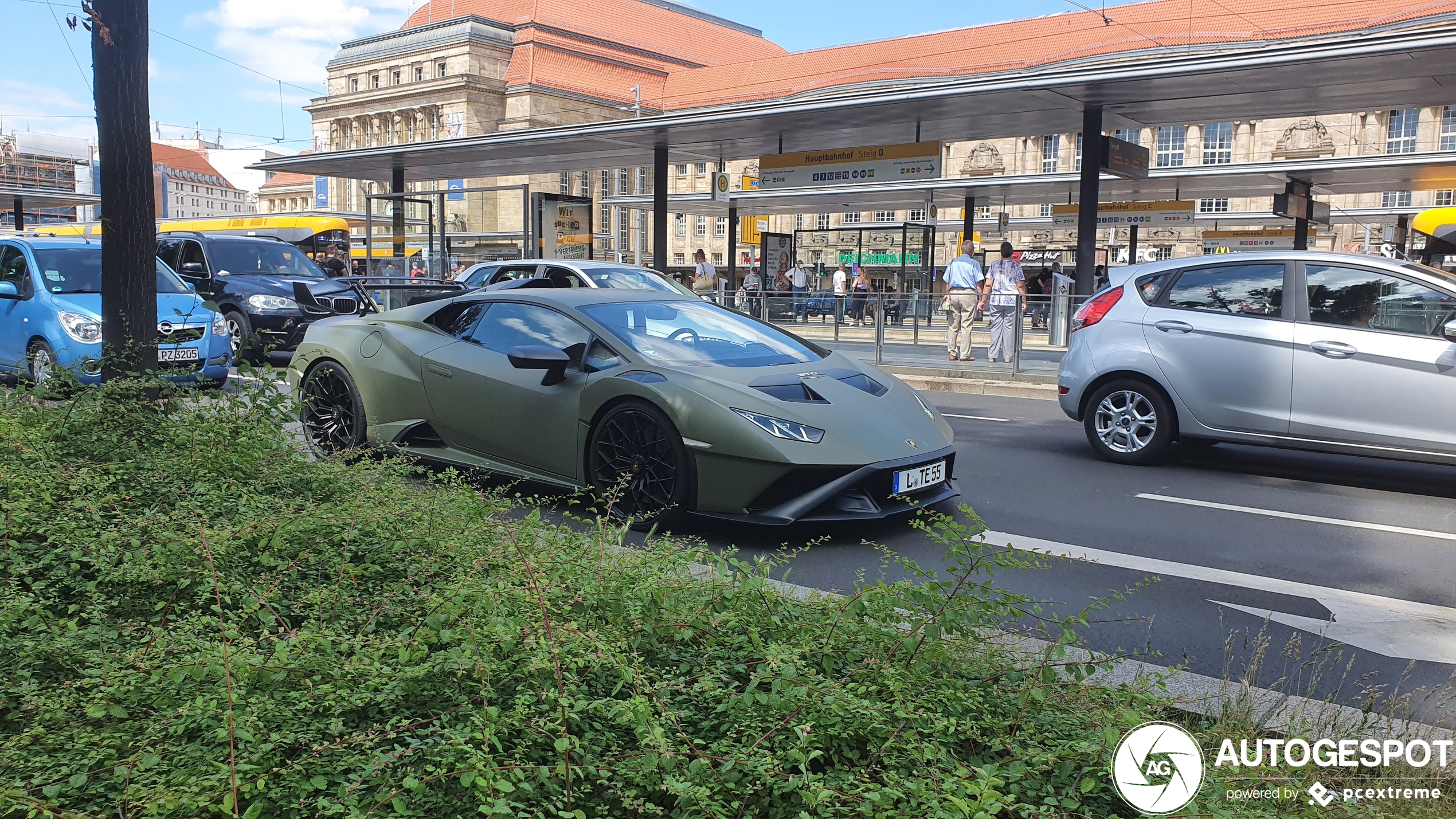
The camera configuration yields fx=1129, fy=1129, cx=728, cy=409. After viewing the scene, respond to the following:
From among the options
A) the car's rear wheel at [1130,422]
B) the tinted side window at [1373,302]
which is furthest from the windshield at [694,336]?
the tinted side window at [1373,302]

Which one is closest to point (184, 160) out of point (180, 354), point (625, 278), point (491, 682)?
point (625, 278)

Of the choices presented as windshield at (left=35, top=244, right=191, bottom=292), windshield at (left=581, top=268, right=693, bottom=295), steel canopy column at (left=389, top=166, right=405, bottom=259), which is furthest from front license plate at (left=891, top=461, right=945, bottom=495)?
steel canopy column at (left=389, top=166, right=405, bottom=259)

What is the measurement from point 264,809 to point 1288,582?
4.74 m

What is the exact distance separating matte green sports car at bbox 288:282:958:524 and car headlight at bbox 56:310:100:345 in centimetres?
481

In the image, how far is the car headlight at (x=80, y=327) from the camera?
1147 cm

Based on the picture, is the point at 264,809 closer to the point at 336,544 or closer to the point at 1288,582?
the point at 336,544

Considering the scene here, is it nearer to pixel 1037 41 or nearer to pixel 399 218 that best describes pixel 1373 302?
pixel 399 218

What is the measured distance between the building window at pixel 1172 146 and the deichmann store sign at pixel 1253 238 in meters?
22.8

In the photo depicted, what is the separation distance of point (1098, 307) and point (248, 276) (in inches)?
522

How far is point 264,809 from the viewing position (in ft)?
7.93

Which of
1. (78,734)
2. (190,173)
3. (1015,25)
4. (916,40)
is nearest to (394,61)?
(916,40)

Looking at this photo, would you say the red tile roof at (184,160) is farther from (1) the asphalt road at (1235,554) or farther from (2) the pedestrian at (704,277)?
(1) the asphalt road at (1235,554)

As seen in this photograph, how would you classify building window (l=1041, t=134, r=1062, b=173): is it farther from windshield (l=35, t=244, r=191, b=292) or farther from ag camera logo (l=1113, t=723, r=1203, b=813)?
ag camera logo (l=1113, t=723, r=1203, b=813)

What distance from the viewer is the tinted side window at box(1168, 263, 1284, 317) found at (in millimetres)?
8383
